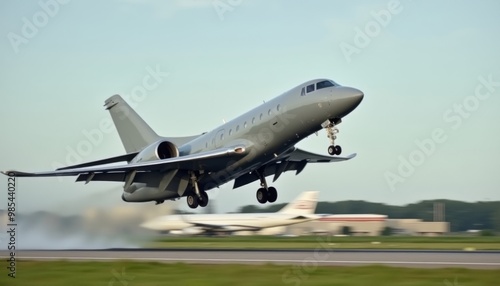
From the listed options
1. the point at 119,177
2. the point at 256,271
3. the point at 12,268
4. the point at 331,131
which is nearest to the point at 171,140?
the point at 119,177

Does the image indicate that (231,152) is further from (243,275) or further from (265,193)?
(243,275)

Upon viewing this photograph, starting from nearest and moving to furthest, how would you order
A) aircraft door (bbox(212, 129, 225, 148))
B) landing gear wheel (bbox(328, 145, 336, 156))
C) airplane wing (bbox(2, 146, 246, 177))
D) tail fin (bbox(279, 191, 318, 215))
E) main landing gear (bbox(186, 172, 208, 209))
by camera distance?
1. landing gear wheel (bbox(328, 145, 336, 156))
2. airplane wing (bbox(2, 146, 246, 177))
3. aircraft door (bbox(212, 129, 225, 148))
4. main landing gear (bbox(186, 172, 208, 209))
5. tail fin (bbox(279, 191, 318, 215))

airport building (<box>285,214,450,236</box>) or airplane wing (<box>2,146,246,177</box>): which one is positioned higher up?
airplane wing (<box>2,146,246,177</box>)

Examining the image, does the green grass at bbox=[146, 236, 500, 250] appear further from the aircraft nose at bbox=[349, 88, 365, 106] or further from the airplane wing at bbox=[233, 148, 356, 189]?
the aircraft nose at bbox=[349, 88, 365, 106]

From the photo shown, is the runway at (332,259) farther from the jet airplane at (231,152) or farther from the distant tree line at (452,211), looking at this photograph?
the distant tree line at (452,211)

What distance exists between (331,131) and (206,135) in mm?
8413

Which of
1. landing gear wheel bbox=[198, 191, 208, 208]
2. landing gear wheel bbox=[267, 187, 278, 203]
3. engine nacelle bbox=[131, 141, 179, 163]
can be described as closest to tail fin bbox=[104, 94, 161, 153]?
engine nacelle bbox=[131, 141, 179, 163]

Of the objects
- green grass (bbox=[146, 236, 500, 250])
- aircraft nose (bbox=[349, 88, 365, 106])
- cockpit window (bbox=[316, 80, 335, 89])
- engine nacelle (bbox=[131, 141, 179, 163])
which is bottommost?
green grass (bbox=[146, 236, 500, 250])

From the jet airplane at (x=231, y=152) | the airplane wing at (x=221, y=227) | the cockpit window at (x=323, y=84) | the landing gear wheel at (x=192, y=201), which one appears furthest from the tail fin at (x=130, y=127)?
the airplane wing at (x=221, y=227)

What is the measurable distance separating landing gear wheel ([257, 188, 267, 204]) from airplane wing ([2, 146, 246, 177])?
425 centimetres

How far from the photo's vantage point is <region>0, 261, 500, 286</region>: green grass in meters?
20.0

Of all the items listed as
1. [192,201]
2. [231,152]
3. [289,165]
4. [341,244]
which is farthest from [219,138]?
[341,244]

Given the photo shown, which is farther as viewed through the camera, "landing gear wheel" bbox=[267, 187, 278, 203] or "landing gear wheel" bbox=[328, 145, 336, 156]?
"landing gear wheel" bbox=[267, 187, 278, 203]

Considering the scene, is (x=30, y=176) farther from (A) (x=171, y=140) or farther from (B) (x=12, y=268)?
(B) (x=12, y=268)
